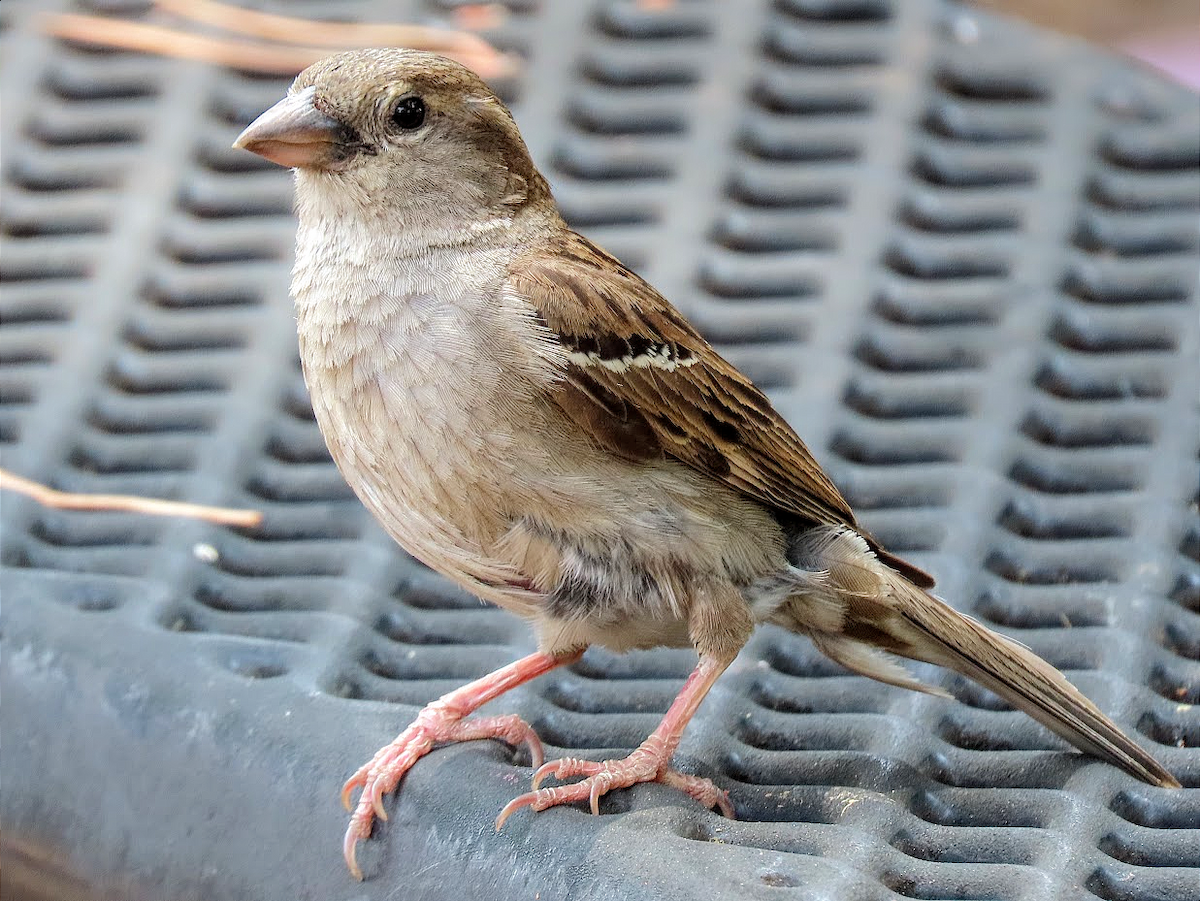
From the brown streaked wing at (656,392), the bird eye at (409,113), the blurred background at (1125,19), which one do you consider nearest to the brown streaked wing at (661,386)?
the brown streaked wing at (656,392)

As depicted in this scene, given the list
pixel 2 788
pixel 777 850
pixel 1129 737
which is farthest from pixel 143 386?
pixel 1129 737

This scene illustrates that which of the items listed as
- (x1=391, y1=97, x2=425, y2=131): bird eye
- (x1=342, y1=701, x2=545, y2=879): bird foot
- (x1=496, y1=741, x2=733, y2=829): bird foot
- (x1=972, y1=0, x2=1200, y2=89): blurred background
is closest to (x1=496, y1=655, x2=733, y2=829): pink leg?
(x1=496, y1=741, x2=733, y2=829): bird foot

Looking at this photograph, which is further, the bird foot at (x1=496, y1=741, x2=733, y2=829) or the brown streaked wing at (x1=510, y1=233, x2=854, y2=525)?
the brown streaked wing at (x1=510, y1=233, x2=854, y2=525)

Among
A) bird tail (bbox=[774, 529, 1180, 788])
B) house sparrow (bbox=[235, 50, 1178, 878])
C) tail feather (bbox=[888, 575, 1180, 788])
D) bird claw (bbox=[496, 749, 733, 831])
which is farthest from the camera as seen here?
bird tail (bbox=[774, 529, 1180, 788])

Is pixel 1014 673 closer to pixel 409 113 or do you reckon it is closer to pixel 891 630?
pixel 891 630

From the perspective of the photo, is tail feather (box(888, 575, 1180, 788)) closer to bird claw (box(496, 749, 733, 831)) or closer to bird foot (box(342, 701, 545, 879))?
bird claw (box(496, 749, 733, 831))

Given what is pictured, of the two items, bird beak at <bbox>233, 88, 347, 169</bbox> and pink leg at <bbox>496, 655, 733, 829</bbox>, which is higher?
bird beak at <bbox>233, 88, 347, 169</bbox>

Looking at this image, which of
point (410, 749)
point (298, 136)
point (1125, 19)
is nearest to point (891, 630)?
point (410, 749)

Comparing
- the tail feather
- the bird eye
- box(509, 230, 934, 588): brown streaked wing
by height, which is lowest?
the tail feather
